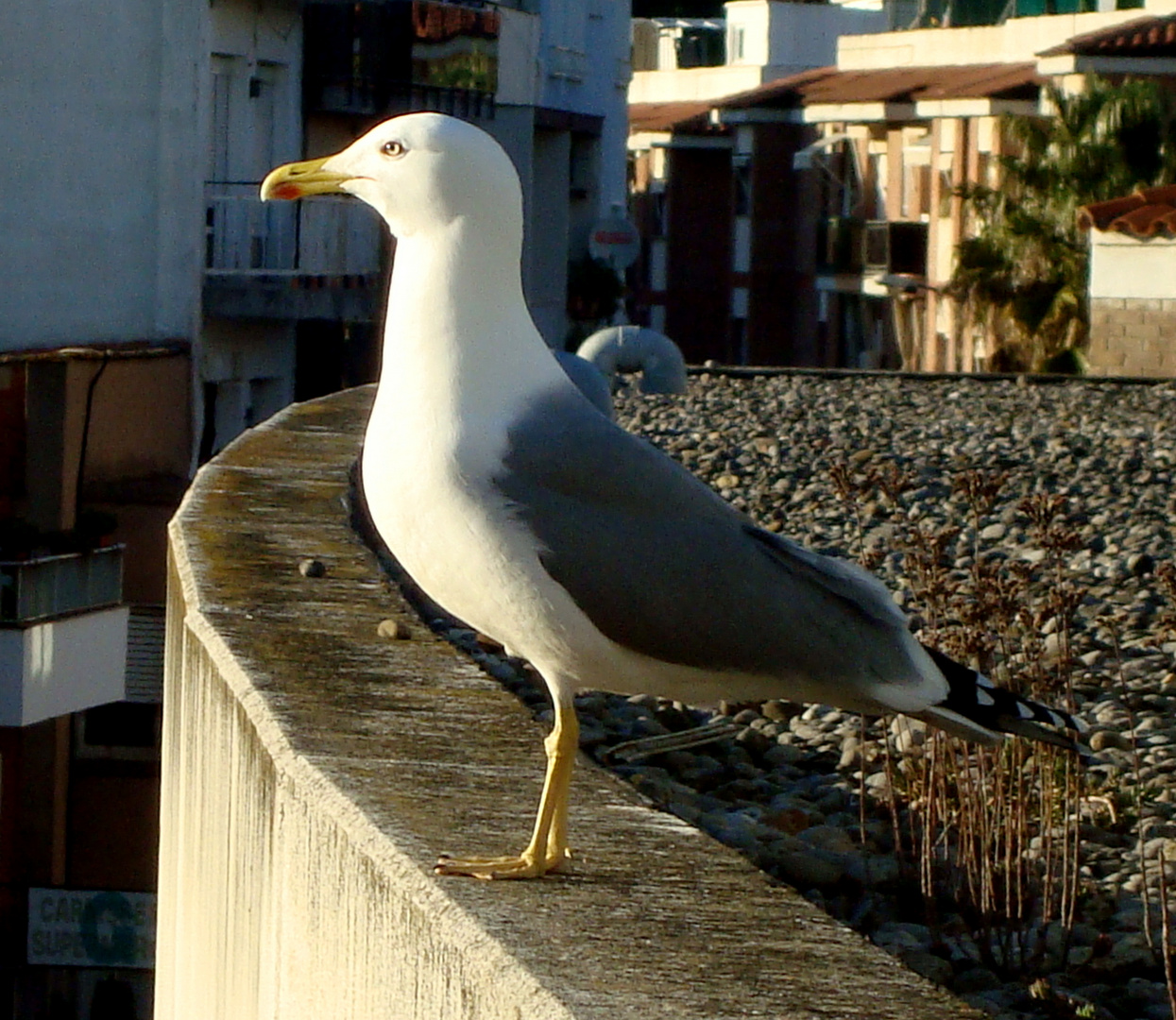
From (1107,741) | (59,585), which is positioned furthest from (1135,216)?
(1107,741)

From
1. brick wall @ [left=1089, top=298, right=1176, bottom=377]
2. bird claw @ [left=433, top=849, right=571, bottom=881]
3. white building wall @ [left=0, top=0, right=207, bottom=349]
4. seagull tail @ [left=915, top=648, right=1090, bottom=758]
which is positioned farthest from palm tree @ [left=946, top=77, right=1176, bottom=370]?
bird claw @ [left=433, top=849, right=571, bottom=881]

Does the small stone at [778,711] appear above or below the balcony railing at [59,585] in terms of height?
above

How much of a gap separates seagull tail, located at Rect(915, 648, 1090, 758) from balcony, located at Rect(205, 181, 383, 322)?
19.0 meters

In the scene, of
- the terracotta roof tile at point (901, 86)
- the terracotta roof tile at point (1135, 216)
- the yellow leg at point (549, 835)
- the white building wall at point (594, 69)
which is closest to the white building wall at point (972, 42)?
the terracotta roof tile at point (901, 86)

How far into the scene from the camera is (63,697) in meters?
16.2

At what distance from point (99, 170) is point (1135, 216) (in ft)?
30.6

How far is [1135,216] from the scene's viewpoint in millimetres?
23484

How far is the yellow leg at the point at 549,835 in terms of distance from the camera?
3.52 m

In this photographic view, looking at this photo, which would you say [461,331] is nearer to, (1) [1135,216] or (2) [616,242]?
(1) [1135,216]

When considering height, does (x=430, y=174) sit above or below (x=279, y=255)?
above

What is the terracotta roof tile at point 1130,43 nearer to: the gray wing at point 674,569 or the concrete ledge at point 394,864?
the concrete ledge at point 394,864

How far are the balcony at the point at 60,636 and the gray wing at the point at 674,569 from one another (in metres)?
12.0

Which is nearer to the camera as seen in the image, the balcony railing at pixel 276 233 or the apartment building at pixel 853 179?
the balcony railing at pixel 276 233

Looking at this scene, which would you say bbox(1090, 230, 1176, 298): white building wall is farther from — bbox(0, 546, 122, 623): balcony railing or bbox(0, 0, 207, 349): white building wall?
bbox(0, 546, 122, 623): balcony railing
